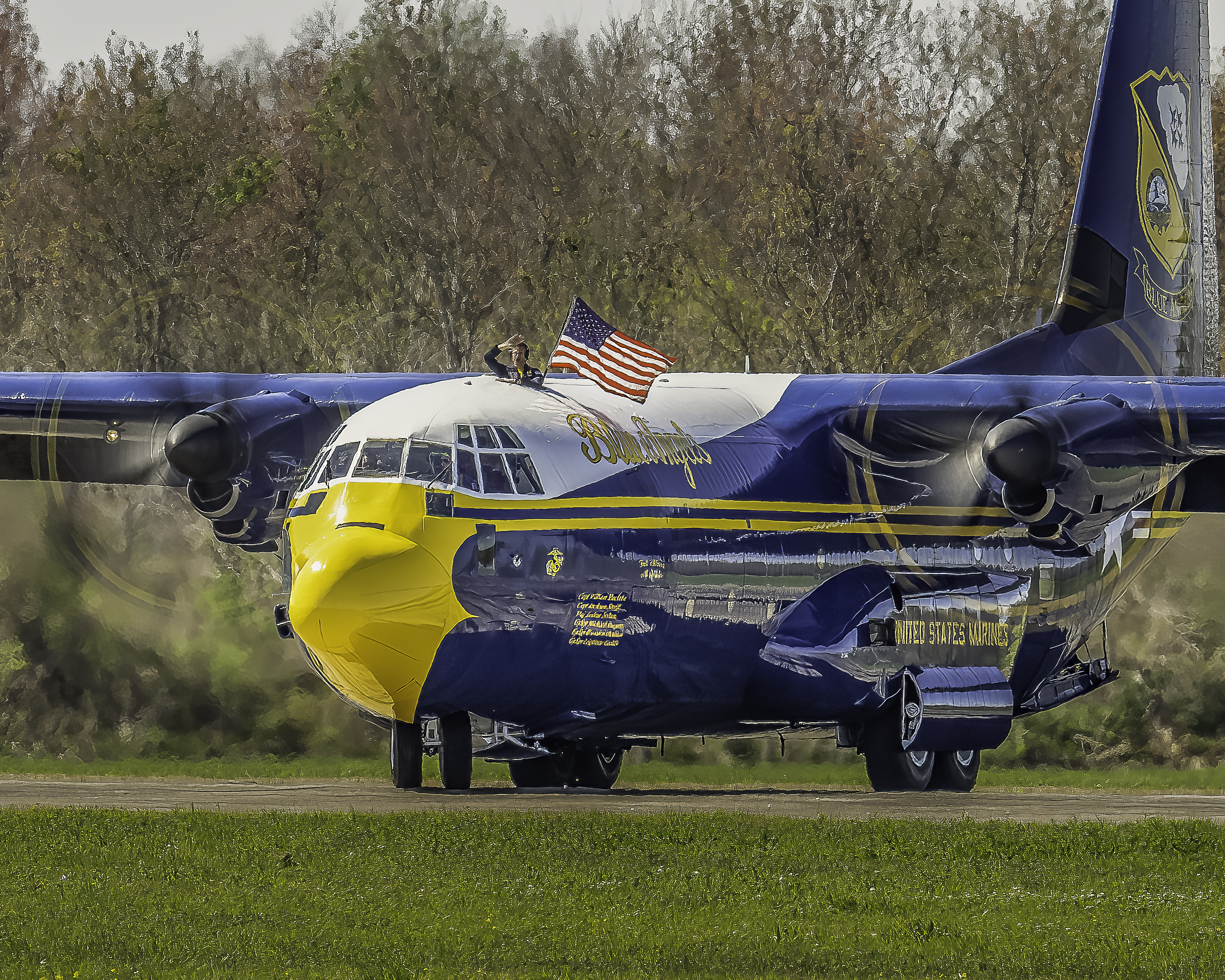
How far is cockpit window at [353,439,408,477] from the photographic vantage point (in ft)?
55.6

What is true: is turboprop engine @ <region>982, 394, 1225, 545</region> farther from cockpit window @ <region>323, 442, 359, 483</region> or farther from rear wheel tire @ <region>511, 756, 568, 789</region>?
cockpit window @ <region>323, 442, 359, 483</region>

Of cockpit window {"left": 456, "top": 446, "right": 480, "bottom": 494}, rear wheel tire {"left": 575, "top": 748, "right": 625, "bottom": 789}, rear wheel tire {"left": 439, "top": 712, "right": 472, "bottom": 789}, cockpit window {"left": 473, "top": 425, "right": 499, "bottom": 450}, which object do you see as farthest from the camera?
rear wheel tire {"left": 575, "top": 748, "right": 625, "bottom": 789}

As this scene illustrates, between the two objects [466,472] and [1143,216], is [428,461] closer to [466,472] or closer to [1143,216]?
[466,472]

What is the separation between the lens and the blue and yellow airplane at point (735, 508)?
17.1 meters

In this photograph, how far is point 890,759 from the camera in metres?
21.5

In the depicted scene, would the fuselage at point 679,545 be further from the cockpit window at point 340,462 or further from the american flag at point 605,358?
the american flag at point 605,358

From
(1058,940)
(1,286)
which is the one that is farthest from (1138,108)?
(1,286)

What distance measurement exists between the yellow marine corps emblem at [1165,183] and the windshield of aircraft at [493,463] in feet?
40.5

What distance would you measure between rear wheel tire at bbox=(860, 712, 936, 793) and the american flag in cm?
491

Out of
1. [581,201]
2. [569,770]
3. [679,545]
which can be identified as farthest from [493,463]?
[581,201]

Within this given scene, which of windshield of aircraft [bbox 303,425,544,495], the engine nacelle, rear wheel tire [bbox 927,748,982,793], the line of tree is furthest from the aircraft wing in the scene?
the line of tree

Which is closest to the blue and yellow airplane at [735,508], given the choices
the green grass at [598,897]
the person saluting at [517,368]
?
the person saluting at [517,368]

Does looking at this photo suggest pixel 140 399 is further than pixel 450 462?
Yes

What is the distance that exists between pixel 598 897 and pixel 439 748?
4405 mm
